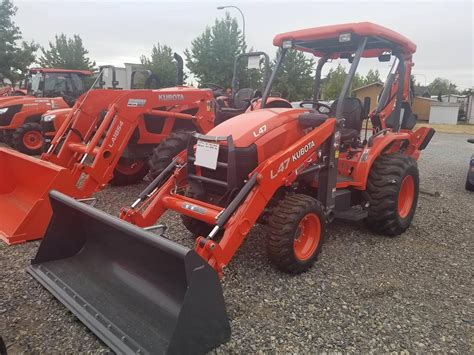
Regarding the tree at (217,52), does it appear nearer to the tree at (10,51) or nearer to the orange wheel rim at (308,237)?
the tree at (10,51)

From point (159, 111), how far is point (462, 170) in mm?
8091

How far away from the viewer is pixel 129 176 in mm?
7238

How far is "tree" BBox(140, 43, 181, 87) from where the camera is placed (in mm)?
31050

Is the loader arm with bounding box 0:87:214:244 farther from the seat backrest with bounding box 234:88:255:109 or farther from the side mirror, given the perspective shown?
the side mirror

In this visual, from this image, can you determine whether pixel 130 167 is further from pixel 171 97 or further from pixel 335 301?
pixel 335 301

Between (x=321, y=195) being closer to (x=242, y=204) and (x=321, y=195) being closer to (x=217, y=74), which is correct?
(x=242, y=204)

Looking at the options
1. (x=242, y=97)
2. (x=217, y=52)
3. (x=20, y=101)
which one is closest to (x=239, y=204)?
(x=242, y=97)

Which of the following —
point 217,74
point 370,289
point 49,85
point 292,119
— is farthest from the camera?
point 217,74

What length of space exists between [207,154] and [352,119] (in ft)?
6.86

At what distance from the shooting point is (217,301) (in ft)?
8.40

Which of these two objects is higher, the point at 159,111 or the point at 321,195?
the point at 159,111

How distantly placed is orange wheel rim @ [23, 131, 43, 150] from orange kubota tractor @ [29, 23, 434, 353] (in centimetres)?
846

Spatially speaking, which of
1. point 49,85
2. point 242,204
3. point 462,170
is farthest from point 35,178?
point 462,170

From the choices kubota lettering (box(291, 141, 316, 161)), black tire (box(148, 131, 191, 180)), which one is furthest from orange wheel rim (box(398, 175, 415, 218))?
black tire (box(148, 131, 191, 180))
